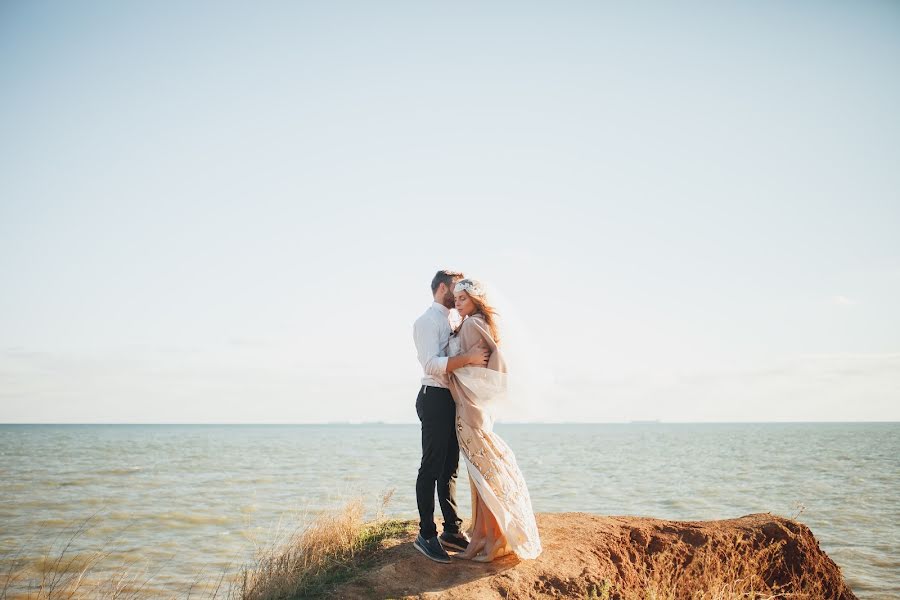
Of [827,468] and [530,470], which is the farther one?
[827,468]

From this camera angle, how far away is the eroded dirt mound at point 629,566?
5414 millimetres

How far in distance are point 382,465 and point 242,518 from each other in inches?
628

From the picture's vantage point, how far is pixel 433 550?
587cm

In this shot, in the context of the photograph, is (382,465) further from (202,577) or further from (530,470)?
(202,577)

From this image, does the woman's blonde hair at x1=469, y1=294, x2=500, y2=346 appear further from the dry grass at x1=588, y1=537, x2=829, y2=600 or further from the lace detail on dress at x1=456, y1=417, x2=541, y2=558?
the dry grass at x1=588, y1=537, x2=829, y2=600

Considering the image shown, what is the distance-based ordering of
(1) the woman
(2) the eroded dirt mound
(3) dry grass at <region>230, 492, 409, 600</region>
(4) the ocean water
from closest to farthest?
(2) the eroded dirt mound → (3) dry grass at <region>230, 492, 409, 600</region> → (1) the woman → (4) the ocean water

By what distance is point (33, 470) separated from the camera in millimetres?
24953

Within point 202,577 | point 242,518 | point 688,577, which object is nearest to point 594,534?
point 688,577

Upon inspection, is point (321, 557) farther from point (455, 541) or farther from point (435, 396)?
point (435, 396)

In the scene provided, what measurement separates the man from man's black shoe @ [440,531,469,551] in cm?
27

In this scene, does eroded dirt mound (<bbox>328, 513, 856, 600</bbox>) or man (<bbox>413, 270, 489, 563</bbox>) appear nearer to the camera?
eroded dirt mound (<bbox>328, 513, 856, 600</bbox>)

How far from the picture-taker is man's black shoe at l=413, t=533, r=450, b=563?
5816 mm

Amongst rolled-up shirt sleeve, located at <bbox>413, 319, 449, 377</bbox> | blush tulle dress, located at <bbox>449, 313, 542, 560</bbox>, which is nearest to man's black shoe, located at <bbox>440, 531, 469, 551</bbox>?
blush tulle dress, located at <bbox>449, 313, 542, 560</bbox>

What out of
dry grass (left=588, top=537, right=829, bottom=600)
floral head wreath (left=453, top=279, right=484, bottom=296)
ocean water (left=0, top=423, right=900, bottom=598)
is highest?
floral head wreath (left=453, top=279, right=484, bottom=296)
